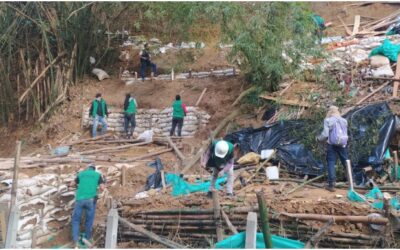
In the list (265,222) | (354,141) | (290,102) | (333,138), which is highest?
(290,102)

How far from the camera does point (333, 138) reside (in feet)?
31.0

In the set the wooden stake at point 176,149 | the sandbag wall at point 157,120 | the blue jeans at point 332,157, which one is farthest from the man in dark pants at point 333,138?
the sandbag wall at point 157,120

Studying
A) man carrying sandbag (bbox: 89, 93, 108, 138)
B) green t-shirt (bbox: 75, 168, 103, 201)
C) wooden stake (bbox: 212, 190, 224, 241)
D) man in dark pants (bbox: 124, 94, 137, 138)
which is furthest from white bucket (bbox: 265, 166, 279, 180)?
man carrying sandbag (bbox: 89, 93, 108, 138)

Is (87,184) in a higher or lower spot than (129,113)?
lower

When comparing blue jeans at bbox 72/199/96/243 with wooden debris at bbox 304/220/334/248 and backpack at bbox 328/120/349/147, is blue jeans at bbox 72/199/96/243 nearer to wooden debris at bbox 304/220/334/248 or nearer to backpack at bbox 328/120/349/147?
wooden debris at bbox 304/220/334/248

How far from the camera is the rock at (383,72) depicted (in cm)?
1367

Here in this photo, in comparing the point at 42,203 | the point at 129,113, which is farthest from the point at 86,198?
the point at 129,113

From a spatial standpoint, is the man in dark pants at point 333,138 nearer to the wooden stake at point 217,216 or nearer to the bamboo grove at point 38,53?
the wooden stake at point 217,216

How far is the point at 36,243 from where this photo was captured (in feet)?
32.2

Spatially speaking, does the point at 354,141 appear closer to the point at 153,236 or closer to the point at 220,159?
the point at 220,159

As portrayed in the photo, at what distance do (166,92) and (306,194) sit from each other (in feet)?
29.1

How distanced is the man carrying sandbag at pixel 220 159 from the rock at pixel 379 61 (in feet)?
22.3

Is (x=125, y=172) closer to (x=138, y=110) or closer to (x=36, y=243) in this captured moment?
(x=36, y=243)

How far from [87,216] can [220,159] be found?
8.13 ft
